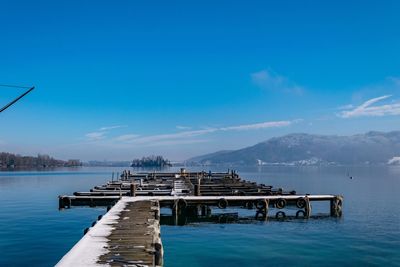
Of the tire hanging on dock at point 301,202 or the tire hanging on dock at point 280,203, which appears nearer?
the tire hanging on dock at point 280,203

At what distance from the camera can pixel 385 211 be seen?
46594 millimetres

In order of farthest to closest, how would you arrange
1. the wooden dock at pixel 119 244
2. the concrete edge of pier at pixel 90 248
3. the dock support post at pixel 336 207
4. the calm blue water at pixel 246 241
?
the dock support post at pixel 336 207, the calm blue water at pixel 246 241, the wooden dock at pixel 119 244, the concrete edge of pier at pixel 90 248

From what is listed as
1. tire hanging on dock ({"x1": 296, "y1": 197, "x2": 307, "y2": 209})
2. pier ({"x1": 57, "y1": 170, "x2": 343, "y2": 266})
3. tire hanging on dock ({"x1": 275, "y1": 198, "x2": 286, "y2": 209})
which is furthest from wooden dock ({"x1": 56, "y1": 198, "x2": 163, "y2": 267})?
tire hanging on dock ({"x1": 296, "y1": 197, "x2": 307, "y2": 209})

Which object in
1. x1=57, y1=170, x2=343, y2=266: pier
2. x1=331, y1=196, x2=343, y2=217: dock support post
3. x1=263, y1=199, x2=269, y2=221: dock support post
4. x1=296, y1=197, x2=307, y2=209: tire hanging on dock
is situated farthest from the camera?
x1=331, y1=196, x2=343, y2=217: dock support post

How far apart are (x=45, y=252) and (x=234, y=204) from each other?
1723cm


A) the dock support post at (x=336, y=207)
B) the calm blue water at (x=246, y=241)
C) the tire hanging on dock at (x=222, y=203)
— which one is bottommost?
the calm blue water at (x=246, y=241)

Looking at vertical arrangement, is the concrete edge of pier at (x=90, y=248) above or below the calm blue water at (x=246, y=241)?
above

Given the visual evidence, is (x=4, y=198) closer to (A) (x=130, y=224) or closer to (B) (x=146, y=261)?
(A) (x=130, y=224)

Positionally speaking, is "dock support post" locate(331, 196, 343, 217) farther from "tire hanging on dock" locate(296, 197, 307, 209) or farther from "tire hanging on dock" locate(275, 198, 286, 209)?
"tire hanging on dock" locate(275, 198, 286, 209)

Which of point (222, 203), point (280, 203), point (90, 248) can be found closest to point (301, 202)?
point (280, 203)

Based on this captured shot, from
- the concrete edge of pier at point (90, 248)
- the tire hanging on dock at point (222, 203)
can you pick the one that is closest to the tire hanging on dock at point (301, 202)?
the tire hanging on dock at point (222, 203)

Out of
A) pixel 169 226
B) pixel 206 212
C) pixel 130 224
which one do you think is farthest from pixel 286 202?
pixel 130 224

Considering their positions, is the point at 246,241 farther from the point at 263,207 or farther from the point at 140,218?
the point at 263,207

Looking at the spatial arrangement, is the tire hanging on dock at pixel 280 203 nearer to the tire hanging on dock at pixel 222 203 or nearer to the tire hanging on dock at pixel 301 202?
the tire hanging on dock at pixel 301 202
